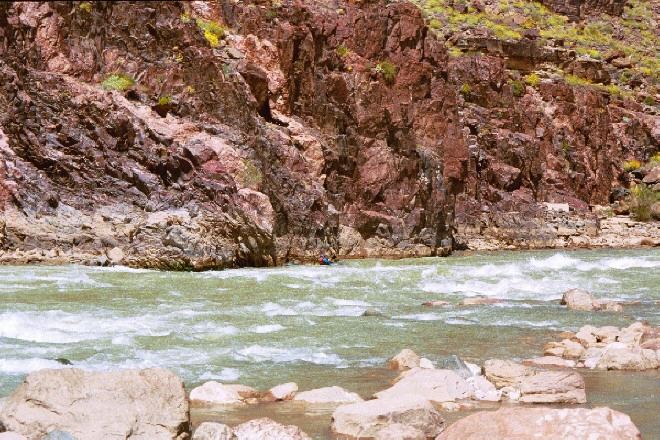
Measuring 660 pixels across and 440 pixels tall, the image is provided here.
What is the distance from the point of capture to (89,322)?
11.3 m

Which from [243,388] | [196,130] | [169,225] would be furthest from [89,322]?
[196,130]

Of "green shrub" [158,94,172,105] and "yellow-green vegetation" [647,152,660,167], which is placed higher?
"green shrub" [158,94,172,105]

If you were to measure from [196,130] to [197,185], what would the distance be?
2433 millimetres

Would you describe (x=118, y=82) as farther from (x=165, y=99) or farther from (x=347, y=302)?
(x=347, y=302)

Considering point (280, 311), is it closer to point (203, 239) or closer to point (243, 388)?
point (243, 388)

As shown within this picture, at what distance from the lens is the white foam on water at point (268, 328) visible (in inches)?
445

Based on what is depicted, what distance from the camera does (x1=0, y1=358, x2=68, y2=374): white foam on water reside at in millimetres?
8212

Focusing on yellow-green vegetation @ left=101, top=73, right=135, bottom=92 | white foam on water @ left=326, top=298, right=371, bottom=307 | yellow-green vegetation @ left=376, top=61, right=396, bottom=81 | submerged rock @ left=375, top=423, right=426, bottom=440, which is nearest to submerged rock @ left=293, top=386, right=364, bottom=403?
submerged rock @ left=375, top=423, right=426, bottom=440

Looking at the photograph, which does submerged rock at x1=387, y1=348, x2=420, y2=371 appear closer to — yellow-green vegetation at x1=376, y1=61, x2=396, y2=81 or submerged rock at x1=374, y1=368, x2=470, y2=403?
submerged rock at x1=374, y1=368, x2=470, y2=403

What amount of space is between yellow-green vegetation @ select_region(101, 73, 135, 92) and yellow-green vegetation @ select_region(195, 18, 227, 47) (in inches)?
200

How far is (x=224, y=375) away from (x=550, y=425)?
3.82m

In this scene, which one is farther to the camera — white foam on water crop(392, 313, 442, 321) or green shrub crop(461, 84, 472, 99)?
green shrub crop(461, 84, 472, 99)

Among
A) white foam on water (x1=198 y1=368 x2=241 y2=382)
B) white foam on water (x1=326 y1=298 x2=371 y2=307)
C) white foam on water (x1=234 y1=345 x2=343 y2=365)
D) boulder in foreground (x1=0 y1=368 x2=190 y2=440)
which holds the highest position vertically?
boulder in foreground (x1=0 y1=368 x2=190 y2=440)

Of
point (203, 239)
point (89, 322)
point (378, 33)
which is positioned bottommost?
point (203, 239)
